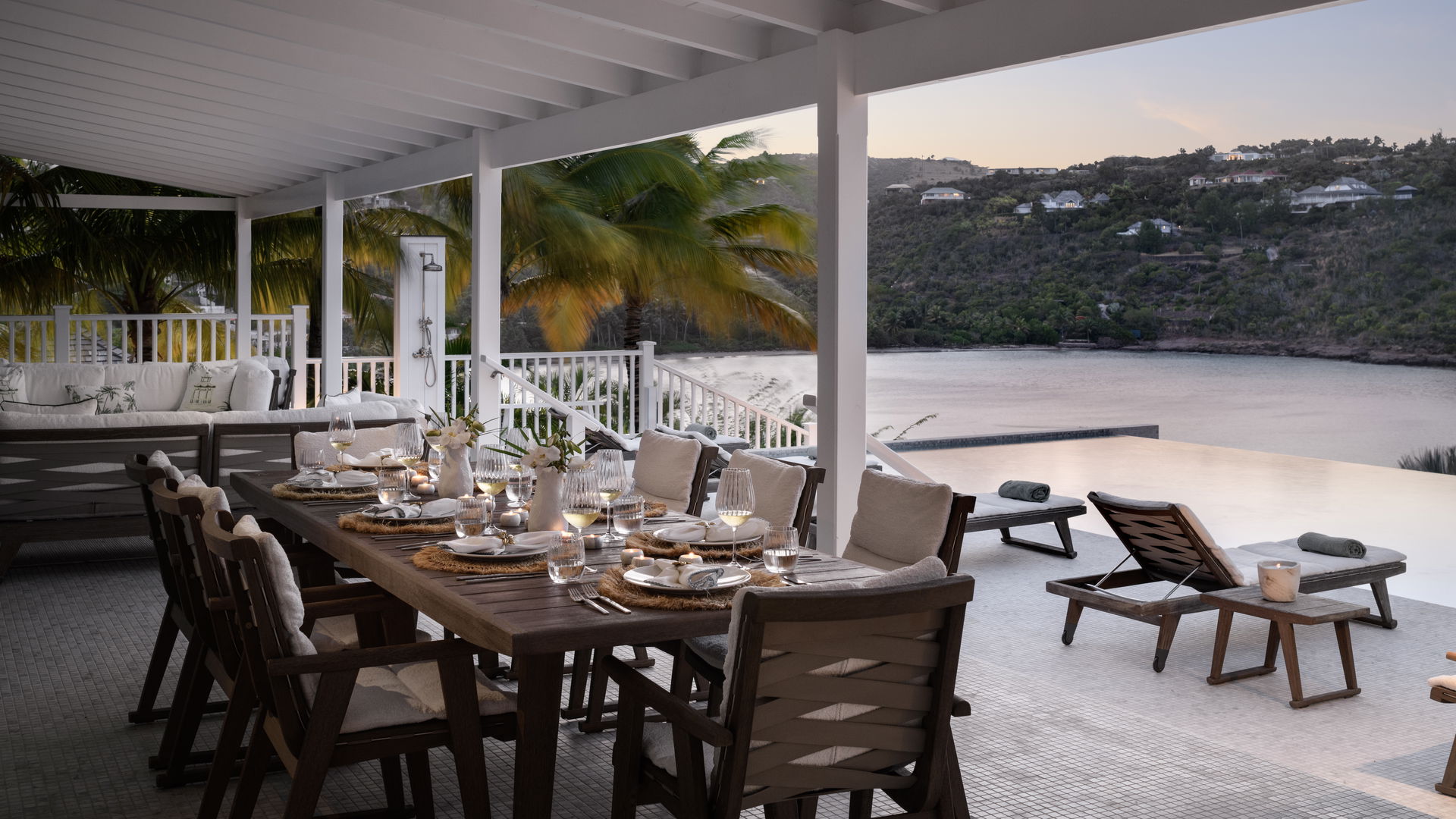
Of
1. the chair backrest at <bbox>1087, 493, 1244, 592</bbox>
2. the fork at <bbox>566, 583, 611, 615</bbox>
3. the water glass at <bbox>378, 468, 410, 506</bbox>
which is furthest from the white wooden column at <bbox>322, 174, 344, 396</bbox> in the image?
the fork at <bbox>566, 583, 611, 615</bbox>

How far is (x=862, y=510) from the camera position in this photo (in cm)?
347

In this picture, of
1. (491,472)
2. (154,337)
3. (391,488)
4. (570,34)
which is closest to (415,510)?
(391,488)

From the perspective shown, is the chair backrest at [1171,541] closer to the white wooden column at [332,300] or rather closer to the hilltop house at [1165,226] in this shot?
the white wooden column at [332,300]

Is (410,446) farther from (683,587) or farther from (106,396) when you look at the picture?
(106,396)

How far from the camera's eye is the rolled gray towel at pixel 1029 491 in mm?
7003

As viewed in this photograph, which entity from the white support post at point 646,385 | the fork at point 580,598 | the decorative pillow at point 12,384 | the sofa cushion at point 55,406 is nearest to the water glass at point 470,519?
the fork at point 580,598

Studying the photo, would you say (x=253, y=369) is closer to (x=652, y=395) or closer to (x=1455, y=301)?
(x=652, y=395)

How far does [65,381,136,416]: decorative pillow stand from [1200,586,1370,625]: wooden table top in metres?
8.06

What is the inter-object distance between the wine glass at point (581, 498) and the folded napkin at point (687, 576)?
300mm

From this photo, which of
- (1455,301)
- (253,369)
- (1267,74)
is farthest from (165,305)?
(1455,301)

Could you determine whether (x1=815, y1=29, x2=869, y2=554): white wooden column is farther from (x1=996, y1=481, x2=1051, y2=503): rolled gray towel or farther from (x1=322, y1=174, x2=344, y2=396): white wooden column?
(x1=322, y1=174, x2=344, y2=396): white wooden column

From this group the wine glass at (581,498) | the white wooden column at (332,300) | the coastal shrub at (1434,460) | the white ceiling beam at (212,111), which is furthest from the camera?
the coastal shrub at (1434,460)

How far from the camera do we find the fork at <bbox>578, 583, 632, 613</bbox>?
249cm

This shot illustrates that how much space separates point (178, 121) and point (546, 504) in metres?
7.01
